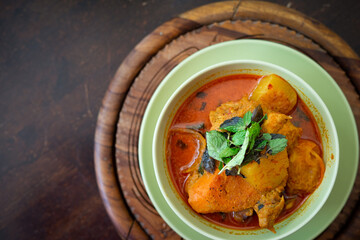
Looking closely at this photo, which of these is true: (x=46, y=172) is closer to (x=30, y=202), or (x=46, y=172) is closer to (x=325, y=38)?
(x=30, y=202)

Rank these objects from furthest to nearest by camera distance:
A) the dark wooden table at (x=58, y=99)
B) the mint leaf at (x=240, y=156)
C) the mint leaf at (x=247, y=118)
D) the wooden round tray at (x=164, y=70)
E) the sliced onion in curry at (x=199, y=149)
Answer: the dark wooden table at (x=58, y=99) → the wooden round tray at (x=164, y=70) → the sliced onion in curry at (x=199, y=149) → the mint leaf at (x=247, y=118) → the mint leaf at (x=240, y=156)

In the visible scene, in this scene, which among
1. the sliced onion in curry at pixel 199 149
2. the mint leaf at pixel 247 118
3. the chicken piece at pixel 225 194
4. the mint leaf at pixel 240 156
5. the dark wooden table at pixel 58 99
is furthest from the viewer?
the dark wooden table at pixel 58 99

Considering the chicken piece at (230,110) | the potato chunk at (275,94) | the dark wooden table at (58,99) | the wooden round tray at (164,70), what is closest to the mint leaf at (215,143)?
the chicken piece at (230,110)

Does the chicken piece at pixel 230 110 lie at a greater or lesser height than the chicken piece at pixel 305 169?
greater

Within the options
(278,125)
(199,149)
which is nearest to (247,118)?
(278,125)

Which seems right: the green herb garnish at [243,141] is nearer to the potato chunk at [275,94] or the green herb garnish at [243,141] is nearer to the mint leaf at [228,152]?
the mint leaf at [228,152]

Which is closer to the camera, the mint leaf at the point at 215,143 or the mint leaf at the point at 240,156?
the mint leaf at the point at 240,156
